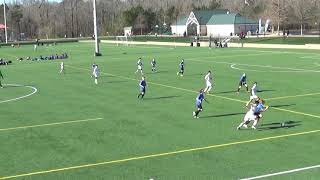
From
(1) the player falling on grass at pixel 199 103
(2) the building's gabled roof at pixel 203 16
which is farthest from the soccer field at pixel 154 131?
(2) the building's gabled roof at pixel 203 16

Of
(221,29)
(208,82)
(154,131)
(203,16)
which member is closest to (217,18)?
(221,29)

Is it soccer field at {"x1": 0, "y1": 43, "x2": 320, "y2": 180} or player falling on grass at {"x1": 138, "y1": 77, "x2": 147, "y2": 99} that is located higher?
player falling on grass at {"x1": 138, "y1": 77, "x2": 147, "y2": 99}

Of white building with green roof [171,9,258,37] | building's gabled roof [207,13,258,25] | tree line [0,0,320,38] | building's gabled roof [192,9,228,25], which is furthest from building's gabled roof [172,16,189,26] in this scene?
building's gabled roof [207,13,258,25]

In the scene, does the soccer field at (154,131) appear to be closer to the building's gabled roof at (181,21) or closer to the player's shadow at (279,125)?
the player's shadow at (279,125)

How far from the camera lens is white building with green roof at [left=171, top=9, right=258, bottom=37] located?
130125mm

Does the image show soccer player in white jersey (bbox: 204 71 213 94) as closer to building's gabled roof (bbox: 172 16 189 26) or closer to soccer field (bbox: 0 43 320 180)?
soccer field (bbox: 0 43 320 180)

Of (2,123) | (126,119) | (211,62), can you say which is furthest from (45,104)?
(211,62)

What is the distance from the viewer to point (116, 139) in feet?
66.9

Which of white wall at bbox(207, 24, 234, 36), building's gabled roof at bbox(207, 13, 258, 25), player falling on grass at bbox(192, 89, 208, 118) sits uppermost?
building's gabled roof at bbox(207, 13, 258, 25)

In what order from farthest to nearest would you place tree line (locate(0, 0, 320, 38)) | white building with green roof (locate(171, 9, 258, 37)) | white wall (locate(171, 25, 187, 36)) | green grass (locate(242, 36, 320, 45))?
white wall (locate(171, 25, 187, 36)) < tree line (locate(0, 0, 320, 38)) < white building with green roof (locate(171, 9, 258, 37)) < green grass (locate(242, 36, 320, 45))

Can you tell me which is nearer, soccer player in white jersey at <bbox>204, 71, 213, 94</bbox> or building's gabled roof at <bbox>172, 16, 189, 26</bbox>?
soccer player in white jersey at <bbox>204, 71, 213, 94</bbox>

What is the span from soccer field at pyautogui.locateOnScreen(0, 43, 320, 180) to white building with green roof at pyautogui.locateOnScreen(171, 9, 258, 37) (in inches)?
3575

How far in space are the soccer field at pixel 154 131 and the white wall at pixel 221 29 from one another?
3578 inches

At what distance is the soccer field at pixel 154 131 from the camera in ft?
53.4
